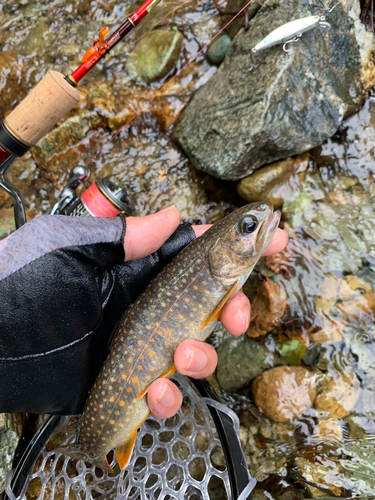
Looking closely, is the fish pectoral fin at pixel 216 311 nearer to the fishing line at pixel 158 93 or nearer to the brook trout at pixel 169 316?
the brook trout at pixel 169 316

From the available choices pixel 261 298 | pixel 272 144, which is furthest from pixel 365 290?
pixel 272 144

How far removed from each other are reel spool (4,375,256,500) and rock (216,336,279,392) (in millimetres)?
406

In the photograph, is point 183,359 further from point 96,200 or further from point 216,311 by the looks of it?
point 96,200

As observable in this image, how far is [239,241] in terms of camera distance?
6.06ft

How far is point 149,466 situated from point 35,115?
2369 millimetres

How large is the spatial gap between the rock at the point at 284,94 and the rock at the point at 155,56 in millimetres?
752

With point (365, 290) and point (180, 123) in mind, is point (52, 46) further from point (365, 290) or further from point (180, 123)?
point (365, 290)

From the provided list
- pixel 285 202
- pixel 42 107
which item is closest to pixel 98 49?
pixel 42 107

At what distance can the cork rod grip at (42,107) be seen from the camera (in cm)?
207

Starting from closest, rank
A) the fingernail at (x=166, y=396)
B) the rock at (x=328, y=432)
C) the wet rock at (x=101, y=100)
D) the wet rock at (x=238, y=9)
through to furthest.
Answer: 1. the fingernail at (x=166, y=396)
2. the rock at (x=328, y=432)
3. the wet rock at (x=238, y=9)
4. the wet rock at (x=101, y=100)

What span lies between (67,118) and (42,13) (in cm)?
146

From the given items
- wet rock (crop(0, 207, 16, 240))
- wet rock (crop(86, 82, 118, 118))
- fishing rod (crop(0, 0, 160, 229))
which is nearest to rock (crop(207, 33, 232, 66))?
wet rock (crop(86, 82, 118, 118))

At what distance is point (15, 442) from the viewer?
2367 millimetres

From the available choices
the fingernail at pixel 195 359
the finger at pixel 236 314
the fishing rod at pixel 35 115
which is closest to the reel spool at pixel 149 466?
the fingernail at pixel 195 359
